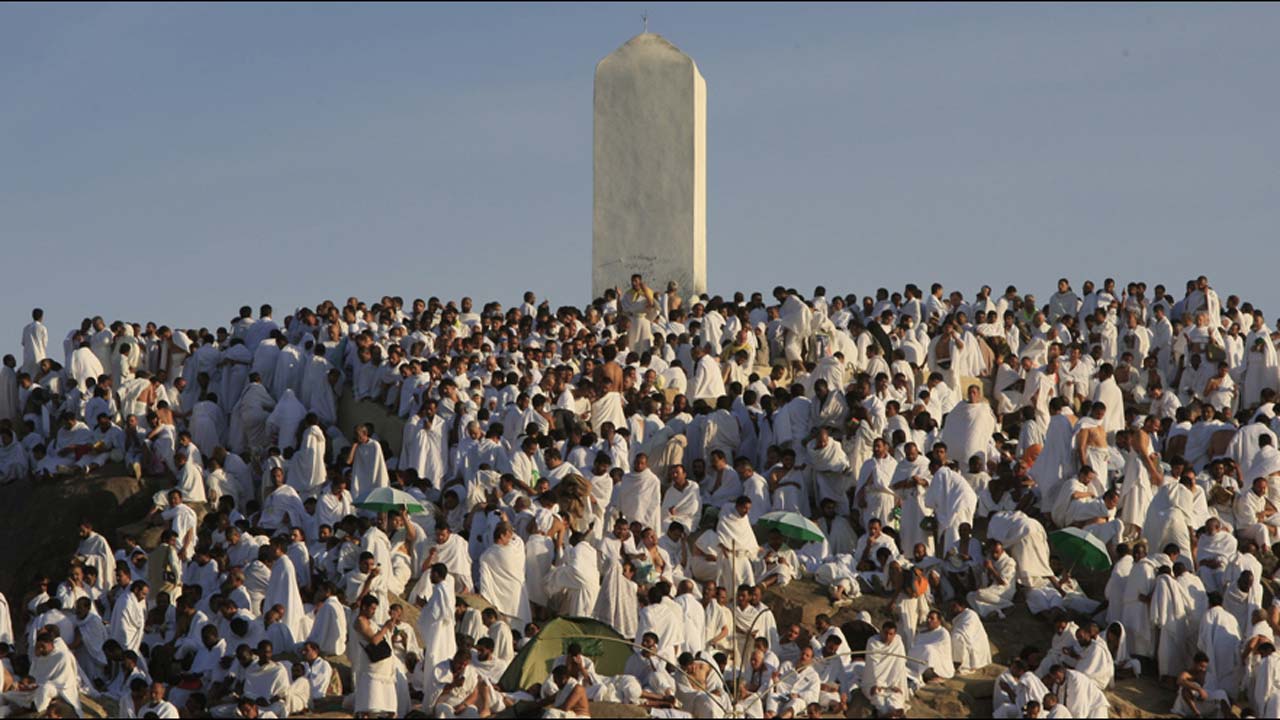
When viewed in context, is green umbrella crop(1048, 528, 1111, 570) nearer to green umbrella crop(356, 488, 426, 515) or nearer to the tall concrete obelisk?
green umbrella crop(356, 488, 426, 515)

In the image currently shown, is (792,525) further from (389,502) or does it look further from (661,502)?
(389,502)

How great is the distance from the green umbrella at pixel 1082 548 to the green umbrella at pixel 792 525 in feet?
8.92

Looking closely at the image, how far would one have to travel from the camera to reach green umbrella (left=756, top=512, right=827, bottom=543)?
24.4 meters

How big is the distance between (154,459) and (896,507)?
9.58 meters

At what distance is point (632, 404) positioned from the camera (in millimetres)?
27688

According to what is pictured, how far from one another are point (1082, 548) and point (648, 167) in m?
12.3

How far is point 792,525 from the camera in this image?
2439 centimetres

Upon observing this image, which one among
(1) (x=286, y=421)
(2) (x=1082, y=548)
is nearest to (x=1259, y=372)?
(2) (x=1082, y=548)

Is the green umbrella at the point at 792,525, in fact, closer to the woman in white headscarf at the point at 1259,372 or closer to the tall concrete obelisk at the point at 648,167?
the woman in white headscarf at the point at 1259,372

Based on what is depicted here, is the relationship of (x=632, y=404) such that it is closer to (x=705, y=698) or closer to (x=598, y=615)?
(x=598, y=615)

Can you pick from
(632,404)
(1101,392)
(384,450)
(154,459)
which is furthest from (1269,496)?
(154,459)

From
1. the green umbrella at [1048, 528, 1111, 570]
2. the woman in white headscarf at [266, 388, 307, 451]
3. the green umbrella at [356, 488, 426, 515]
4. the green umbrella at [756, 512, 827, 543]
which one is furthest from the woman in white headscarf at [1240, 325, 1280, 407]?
the woman in white headscarf at [266, 388, 307, 451]

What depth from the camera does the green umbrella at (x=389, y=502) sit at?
24.3m

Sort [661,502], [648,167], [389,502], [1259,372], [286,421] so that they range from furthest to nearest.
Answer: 1. [648,167]
2. [1259,372]
3. [286,421]
4. [661,502]
5. [389,502]
